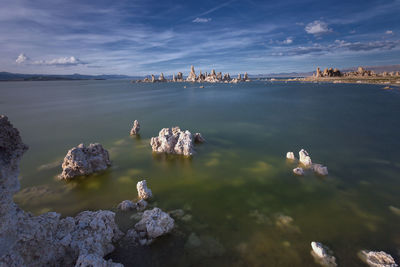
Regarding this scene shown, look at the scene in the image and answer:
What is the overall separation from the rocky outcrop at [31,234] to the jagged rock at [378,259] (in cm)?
967

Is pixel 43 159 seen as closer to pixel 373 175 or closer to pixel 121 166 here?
pixel 121 166

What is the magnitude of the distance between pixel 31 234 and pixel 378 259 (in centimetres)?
1259

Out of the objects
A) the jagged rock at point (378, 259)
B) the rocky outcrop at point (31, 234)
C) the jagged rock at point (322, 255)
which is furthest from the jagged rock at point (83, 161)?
the jagged rock at point (378, 259)

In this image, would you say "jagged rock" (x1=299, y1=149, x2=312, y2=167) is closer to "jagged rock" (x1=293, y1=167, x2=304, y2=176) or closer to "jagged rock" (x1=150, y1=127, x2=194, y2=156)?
"jagged rock" (x1=293, y1=167, x2=304, y2=176)

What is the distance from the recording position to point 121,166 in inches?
616

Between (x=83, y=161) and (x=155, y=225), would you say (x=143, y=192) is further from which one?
(x=83, y=161)

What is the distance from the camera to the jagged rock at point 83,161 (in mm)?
13547

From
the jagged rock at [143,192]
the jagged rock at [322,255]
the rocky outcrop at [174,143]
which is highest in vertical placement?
the rocky outcrop at [174,143]

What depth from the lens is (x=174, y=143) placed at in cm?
1855

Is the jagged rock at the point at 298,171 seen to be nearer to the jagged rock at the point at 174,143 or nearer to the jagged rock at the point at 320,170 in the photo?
the jagged rock at the point at 320,170

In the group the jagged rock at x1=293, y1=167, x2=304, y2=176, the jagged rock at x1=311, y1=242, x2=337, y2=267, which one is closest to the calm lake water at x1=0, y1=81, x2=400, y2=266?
the jagged rock at x1=311, y1=242, x2=337, y2=267

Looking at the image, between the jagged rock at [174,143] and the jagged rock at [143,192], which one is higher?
the jagged rock at [174,143]

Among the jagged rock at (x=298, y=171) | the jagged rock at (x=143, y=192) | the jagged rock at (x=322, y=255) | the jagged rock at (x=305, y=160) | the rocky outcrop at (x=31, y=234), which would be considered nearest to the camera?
the rocky outcrop at (x=31, y=234)

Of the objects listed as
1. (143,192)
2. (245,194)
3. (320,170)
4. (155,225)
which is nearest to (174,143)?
(143,192)
